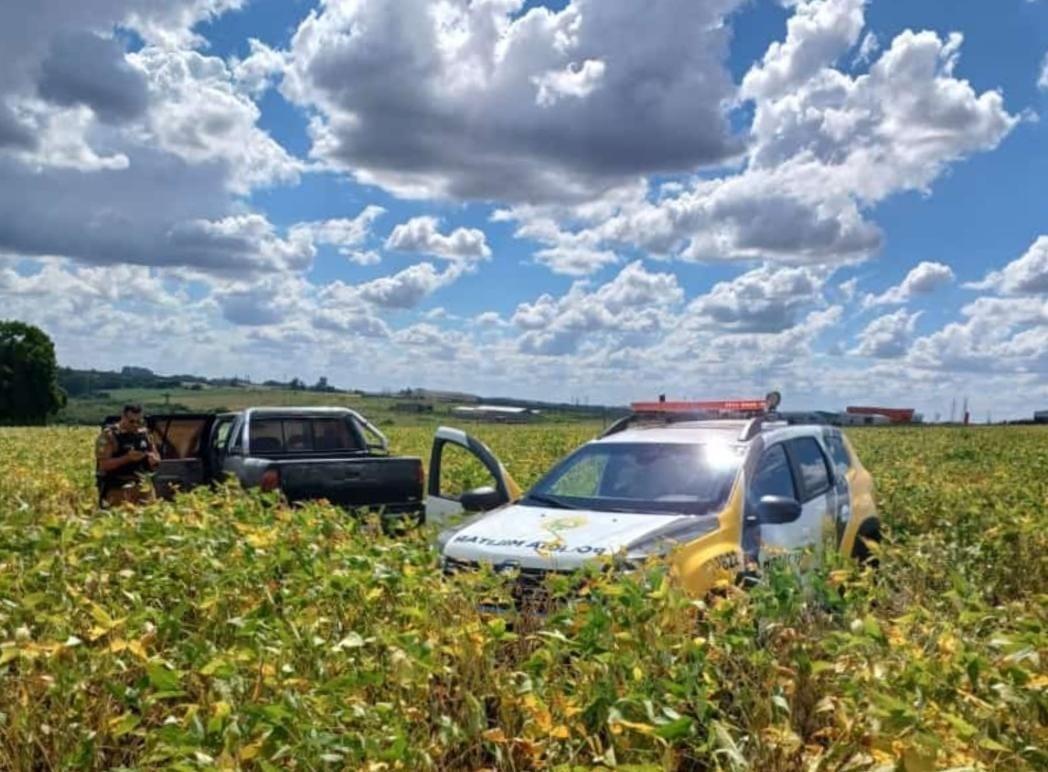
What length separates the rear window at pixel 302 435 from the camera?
12.0m

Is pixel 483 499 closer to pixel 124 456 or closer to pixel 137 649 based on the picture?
pixel 137 649

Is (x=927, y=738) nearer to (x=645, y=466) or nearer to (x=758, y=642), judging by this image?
(x=758, y=642)

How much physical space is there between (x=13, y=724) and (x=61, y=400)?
303 ft

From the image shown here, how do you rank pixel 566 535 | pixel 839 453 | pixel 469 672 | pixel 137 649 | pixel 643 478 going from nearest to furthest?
pixel 137 649 < pixel 469 672 < pixel 566 535 < pixel 643 478 < pixel 839 453

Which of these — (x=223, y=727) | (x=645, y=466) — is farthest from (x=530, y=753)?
(x=645, y=466)

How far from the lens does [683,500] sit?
269 inches

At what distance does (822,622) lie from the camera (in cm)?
398

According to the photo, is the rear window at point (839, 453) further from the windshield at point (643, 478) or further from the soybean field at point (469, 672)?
the soybean field at point (469, 672)

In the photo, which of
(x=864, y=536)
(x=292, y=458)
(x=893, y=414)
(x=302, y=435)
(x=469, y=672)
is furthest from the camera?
(x=893, y=414)

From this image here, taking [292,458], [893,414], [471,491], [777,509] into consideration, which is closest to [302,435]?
[292,458]

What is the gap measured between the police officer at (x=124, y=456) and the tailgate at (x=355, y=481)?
6.17 feet

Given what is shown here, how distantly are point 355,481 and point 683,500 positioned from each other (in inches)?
196

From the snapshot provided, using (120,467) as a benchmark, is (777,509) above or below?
above

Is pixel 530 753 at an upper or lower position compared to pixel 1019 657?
lower
